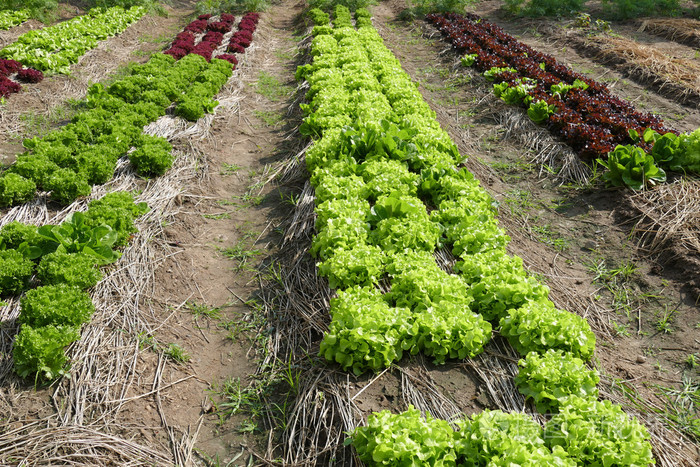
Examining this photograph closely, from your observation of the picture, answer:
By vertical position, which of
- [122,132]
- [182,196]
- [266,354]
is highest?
[122,132]

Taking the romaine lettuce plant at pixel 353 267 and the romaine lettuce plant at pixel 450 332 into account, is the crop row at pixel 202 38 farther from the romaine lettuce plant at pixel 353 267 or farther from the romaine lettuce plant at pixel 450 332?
the romaine lettuce plant at pixel 450 332

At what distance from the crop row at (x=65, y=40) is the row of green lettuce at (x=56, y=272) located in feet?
24.1

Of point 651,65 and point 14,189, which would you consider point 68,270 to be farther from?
point 651,65

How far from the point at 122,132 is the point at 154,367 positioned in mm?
4775

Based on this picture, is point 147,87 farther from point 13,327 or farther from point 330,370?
point 330,370

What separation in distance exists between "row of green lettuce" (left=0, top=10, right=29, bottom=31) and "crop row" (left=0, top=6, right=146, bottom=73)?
140 cm

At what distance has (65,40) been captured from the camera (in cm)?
1234

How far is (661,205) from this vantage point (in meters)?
6.49

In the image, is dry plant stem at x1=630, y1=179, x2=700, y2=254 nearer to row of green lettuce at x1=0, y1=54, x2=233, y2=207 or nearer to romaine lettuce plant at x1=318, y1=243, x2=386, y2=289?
romaine lettuce plant at x1=318, y1=243, x2=386, y2=289

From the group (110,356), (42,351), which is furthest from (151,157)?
(42,351)

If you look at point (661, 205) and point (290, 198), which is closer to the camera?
point (661, 205)

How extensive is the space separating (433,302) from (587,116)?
6190 millimetres

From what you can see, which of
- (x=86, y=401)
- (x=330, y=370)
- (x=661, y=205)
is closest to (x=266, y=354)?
(x=330, y=370)

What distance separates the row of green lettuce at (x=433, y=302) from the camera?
3275mm
